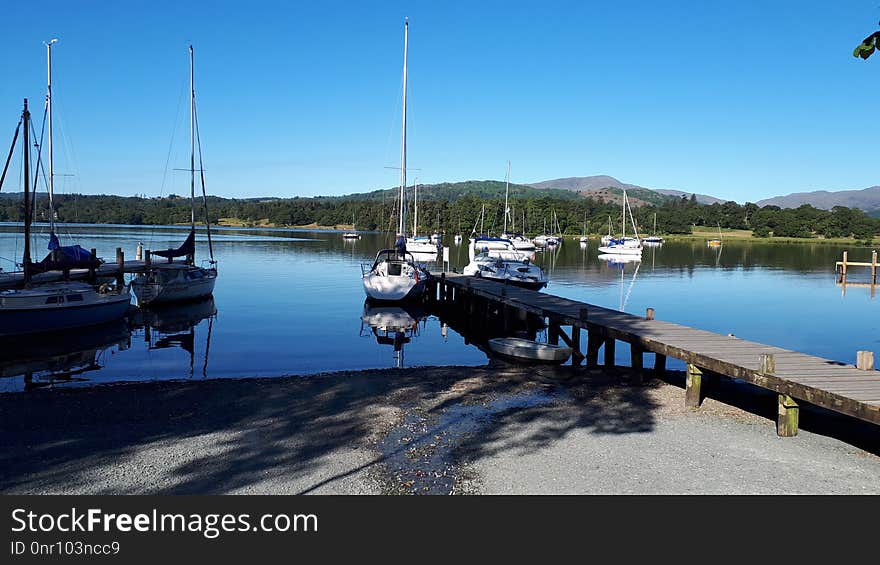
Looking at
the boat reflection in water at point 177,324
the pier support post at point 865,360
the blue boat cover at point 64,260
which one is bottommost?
the boat reflection in water at point 177,324

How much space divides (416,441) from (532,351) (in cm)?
862

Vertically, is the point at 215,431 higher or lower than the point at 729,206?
lower

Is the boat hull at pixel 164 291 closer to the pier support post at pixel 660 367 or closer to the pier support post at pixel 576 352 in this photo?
the pier support post at pixel 576 352

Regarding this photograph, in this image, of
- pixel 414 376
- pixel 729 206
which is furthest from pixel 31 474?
pixel 729 206

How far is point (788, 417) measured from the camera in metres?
11.2

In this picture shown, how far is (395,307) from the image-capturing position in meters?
33.8

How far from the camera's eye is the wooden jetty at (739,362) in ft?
34.2

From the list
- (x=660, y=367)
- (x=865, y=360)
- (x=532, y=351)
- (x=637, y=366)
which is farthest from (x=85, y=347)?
(x=865, y=360)

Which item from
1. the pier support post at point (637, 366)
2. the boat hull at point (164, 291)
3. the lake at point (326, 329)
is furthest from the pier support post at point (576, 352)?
the boat hull at point (164, 291)

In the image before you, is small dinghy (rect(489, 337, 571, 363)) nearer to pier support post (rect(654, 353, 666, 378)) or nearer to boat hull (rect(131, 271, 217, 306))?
pier support post (rect(654, 353, 666, 378))
